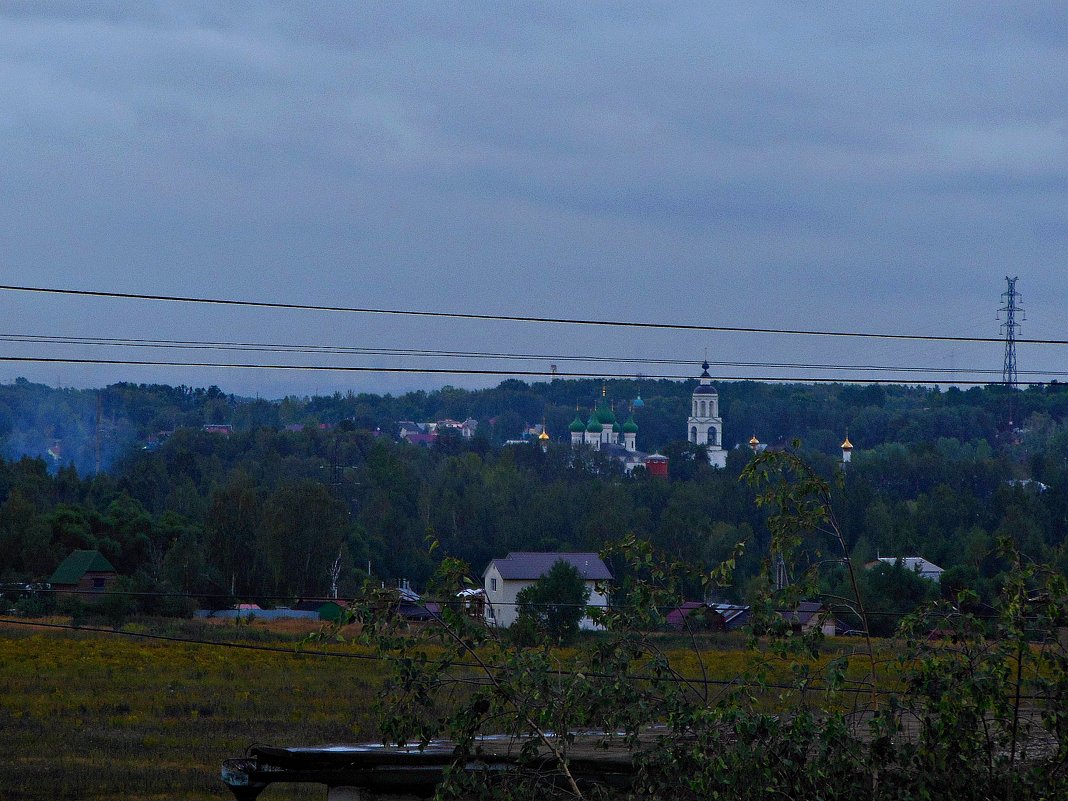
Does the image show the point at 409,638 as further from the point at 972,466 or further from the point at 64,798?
the point at 972,466

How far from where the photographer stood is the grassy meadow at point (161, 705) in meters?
Result: 17.1

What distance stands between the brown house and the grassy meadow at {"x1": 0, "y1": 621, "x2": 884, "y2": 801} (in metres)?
3.66

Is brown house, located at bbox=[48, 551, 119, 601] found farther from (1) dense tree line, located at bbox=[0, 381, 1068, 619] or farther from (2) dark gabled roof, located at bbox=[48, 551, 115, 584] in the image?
(1) dense tree line, located at bbox=[0, 381, 1068, 619]

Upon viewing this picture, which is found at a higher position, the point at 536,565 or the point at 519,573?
the point at 536,565

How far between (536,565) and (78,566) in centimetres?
1366

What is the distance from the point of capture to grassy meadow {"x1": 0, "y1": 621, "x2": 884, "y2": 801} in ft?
56.1

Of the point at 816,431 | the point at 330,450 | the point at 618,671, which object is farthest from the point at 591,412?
the point at 618,671

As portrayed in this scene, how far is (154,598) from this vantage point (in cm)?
3550

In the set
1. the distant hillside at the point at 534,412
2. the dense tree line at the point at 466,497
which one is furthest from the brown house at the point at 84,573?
the distant hillside at the point at 534,412

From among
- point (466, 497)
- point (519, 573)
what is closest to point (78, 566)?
point (519, 573)

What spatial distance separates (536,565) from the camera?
4169 centimetres

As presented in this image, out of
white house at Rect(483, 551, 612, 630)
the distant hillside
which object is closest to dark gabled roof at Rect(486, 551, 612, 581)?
white house at Rect(483, 551, 612, 630)

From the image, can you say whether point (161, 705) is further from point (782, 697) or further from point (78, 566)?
point (782, 697)

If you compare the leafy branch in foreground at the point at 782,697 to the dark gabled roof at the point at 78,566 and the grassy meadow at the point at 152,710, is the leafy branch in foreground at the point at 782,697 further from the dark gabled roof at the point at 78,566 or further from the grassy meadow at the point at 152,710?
the dark gabled roof at the point at 78,566
